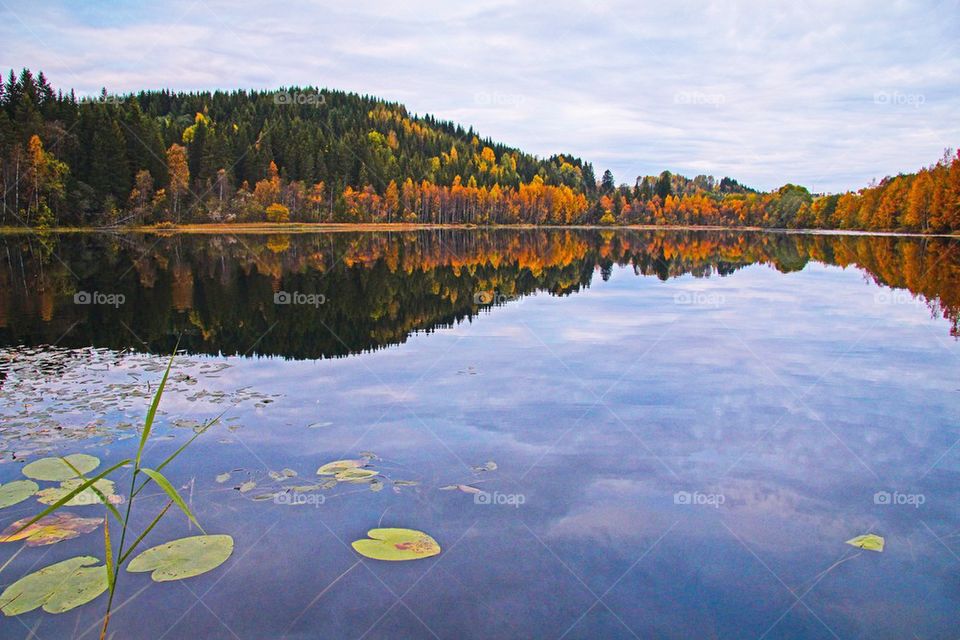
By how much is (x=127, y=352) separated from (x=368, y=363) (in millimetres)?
6607

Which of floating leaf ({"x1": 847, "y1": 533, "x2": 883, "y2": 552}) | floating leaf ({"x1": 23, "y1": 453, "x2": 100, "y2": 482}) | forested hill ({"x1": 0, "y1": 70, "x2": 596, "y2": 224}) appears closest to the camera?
floating leaf ({"x1": 847, "y1": 533, "x2": 883, "y2": 552})

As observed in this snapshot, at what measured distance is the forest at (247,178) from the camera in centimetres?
8294

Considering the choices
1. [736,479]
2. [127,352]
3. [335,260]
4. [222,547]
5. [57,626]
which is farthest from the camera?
[335,260]

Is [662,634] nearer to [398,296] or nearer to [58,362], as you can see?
[58,362]

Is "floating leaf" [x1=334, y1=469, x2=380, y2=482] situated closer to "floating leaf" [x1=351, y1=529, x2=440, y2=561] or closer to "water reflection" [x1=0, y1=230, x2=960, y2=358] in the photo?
"floating leaf" [x1=351, y1=529, x2=440, y2=561]

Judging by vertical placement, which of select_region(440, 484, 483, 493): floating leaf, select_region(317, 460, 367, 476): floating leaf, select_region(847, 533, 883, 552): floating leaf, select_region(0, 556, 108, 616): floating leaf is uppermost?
select_region(847, 533, 883, 552): floating leaf

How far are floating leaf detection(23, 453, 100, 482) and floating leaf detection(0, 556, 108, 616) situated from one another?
2.65 metres

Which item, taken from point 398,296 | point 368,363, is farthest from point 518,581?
point 398,296

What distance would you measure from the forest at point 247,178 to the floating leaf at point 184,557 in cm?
4707

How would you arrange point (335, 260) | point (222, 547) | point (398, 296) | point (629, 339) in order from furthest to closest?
point (335, 260) → point (398, 296) → point (629, 339) → point (222, 547)

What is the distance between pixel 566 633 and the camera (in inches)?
249

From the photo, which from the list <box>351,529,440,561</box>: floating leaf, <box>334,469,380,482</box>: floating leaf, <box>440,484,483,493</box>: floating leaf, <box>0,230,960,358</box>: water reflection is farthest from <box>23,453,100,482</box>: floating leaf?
<box>0,230,960,358</box>: water reflection

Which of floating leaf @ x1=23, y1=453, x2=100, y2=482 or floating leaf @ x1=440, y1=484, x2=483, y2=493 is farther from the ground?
floating leaf @ x1=440, y1=484, x2=483, y2=493

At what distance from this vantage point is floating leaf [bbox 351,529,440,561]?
7512 mm
